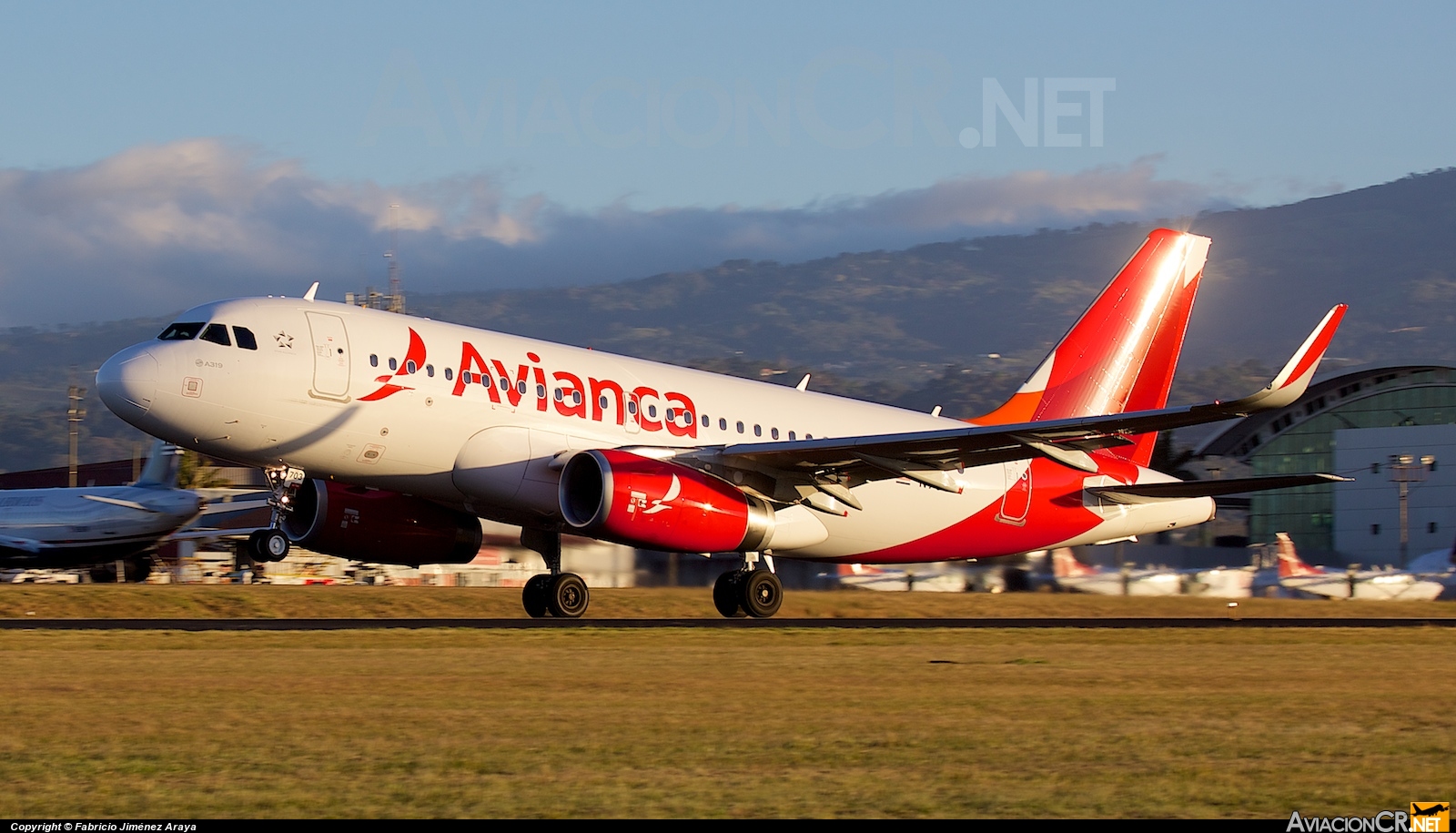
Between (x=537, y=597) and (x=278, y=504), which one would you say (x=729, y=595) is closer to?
(x=537, y=597)

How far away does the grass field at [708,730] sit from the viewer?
8.10 meters

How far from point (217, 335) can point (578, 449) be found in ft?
18.5

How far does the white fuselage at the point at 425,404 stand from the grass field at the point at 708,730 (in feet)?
14.7

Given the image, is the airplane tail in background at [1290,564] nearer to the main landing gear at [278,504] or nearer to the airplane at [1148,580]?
the airplane at [1148,580]

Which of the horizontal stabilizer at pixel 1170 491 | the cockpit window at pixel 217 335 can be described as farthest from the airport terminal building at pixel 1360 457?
the cockpit window at pixel 217 335

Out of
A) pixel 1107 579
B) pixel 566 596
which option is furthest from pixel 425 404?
pixel 1107 579

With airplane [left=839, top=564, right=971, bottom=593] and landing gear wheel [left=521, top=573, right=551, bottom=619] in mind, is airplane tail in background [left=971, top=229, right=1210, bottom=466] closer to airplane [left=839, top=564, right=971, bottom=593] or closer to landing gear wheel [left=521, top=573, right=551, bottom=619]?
airplane [left=839, top=564, right=971, bottom=593]

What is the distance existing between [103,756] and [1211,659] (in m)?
12.1

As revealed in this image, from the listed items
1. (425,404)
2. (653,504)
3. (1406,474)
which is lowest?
(653,504)

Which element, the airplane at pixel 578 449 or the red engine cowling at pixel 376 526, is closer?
the airplane at pixel 578 449

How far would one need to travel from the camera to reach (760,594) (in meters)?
26.5

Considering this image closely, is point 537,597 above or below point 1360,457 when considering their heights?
below

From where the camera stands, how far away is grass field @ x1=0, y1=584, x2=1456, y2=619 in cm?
2958

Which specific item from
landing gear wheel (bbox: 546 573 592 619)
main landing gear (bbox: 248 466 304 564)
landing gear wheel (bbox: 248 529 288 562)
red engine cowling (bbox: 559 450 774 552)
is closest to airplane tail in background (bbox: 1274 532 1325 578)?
red engine cowling (bbox: 559 450 774 552)
